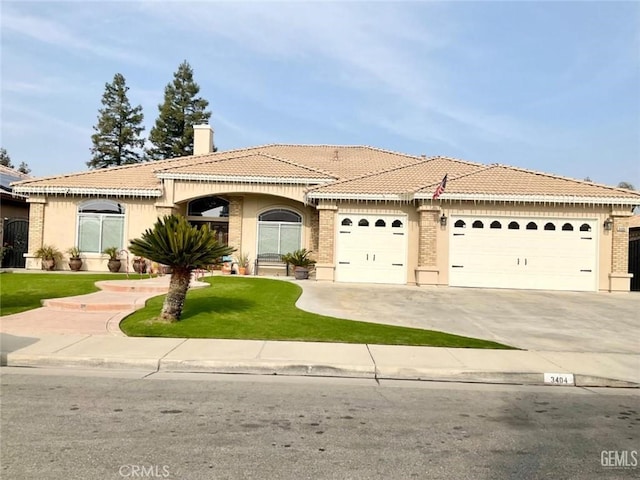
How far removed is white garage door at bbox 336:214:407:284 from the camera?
58.9 feet

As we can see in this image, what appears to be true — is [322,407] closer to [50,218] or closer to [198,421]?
[198,421]

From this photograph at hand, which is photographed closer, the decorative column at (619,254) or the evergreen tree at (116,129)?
the decorative column at (619,254)

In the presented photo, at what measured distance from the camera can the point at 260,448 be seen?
13.8 feet

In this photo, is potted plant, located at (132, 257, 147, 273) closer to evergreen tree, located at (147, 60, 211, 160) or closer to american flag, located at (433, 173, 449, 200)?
american flag, located at (433, 173, 449, 200)

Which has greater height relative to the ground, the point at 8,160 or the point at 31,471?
the point at 8,160

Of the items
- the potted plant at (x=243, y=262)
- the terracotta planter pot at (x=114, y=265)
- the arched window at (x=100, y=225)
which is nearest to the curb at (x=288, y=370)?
the potted plant at (x=243, y=262)

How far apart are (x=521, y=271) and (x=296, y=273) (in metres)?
8.67

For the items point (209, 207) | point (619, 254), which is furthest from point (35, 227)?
point (619, 254)

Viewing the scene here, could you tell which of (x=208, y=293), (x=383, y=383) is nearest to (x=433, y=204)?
(x=208, y=293)

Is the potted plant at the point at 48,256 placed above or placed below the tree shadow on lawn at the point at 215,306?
above

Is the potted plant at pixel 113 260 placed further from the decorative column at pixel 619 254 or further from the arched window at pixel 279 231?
the decorative column at pixel 619 254

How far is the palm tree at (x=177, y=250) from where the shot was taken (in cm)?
928

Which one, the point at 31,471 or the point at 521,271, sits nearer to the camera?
the point at 31,471

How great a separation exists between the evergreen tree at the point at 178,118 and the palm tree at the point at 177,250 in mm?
38622
